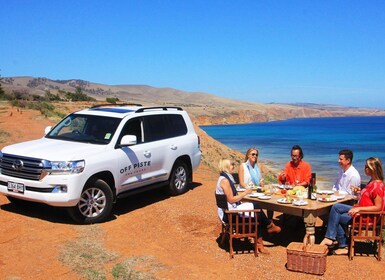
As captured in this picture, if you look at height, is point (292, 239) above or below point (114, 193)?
below

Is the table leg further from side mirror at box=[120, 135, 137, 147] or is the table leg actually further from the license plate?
the license plate

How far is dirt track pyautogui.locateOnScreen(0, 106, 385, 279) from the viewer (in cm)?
626

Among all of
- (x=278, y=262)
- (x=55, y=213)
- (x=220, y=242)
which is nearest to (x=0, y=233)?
(x=55, y=213)

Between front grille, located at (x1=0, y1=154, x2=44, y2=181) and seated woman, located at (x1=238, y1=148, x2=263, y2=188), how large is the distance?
3.42 meters

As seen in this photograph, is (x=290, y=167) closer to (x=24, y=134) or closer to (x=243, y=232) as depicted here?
(x=243, y=232)

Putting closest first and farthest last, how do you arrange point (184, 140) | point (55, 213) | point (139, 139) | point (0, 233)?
point (0, 233) → point (55, 213) → point (139, 139) → point (184, 140)

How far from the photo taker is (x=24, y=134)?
779 inches

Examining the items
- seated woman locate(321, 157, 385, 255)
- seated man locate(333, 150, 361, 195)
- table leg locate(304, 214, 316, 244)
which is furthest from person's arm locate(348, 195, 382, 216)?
seated man locate(333, 150, 361, 195)

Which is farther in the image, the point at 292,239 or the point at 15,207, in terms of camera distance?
the point at 15,207

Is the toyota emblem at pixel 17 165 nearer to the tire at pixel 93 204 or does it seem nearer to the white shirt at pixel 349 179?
the tire at pixel 93 204

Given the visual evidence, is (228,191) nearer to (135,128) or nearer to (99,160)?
(99,160)

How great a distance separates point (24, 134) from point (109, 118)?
39.4ft

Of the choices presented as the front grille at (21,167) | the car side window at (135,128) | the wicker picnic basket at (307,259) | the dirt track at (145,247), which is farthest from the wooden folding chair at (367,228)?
the front grille at (21,167)

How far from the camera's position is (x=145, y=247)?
725 cm
